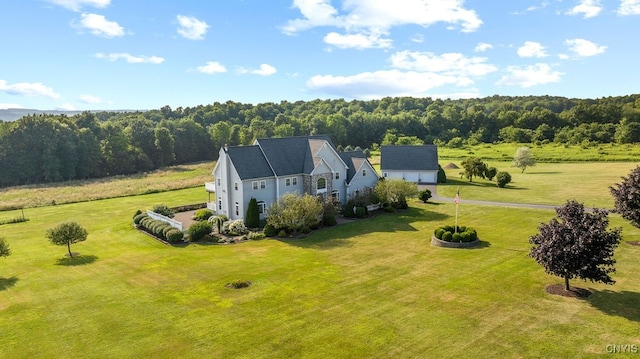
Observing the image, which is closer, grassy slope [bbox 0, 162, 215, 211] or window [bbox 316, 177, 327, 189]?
window [bbox 316, 177, 327, 189]

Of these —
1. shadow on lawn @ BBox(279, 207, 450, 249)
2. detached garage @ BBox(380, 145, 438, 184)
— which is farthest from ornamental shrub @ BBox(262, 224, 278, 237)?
detached garage @ BBox(380, 145, 438, 184)

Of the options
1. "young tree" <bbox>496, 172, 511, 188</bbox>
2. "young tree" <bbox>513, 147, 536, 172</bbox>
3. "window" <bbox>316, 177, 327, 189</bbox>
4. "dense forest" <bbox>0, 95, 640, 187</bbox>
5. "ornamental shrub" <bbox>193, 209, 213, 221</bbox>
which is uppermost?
"dense forest" <bbox>0, 95, 640, 187</bbox>

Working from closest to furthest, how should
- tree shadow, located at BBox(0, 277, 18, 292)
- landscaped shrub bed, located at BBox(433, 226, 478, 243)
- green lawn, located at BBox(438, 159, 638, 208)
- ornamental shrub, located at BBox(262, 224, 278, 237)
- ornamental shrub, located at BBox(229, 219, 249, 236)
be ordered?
tree shadow, located at BBox(0, 277, 18, 292) → landscaped shrub bed, located at BBox(433, 226, 478, 243) → ornamental shrub, located at BBox(262, 224, 278, 237) → ornamental shrub, located at BBox(229, 219, 249, 236) → green lawn, located at BBox(438, 159, 638, 208)

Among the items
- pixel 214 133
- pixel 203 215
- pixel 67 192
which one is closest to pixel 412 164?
pixel 203 215

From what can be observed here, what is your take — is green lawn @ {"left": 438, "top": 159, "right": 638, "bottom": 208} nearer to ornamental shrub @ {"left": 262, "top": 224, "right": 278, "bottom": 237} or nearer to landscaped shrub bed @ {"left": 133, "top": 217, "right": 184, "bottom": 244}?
ornamental shrub @ {"left": 262, "top": 224, "right": 278, "bottom": 237}

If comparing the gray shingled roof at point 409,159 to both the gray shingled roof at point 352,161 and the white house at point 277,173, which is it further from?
the white house at point 277,173

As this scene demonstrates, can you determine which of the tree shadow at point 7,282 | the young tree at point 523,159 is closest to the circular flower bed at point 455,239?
the tree shadow at point 7,282

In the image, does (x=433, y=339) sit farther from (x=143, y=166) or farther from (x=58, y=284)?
(x=143, y=166)
